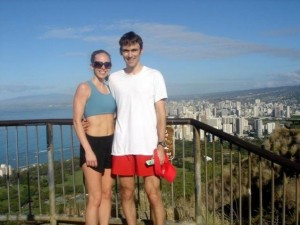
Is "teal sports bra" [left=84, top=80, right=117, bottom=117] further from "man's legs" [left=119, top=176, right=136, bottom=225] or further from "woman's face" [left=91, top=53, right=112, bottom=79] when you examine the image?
"man's legs" [left=119, top=176, right=136, bottom=225]

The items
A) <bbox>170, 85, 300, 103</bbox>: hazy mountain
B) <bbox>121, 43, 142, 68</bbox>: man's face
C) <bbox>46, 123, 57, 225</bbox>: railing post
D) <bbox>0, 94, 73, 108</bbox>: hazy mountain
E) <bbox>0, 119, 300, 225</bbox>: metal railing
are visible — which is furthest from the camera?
<bbox>170, 85, 300, 103</bbox>: hazy mountain

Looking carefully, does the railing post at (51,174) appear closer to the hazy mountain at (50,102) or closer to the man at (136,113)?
the hazy mountain at (50,102)

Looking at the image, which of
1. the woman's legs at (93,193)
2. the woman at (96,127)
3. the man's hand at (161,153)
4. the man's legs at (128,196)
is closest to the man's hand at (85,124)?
the woman at (96,127)

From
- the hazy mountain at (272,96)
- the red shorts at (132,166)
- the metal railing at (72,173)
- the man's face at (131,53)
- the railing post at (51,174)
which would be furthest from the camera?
the hazy mountain at (272,96)

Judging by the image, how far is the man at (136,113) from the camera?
10.8ft

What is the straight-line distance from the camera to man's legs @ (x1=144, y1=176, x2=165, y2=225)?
3.46 metres

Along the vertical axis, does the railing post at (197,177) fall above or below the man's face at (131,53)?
below

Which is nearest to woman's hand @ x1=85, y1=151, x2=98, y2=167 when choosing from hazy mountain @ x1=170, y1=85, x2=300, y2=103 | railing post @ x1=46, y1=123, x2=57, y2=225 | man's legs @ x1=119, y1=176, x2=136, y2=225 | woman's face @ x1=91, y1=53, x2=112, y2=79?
man's legs @ x1=119, y1=176, x2=136, y2=225

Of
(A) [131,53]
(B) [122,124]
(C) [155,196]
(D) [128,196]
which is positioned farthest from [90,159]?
(A) [131,53]

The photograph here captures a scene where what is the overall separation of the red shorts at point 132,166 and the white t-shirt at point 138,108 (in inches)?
2.1

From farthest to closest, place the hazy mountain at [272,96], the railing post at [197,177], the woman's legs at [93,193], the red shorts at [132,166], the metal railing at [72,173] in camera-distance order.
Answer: the hazy mountain at [272,96]
the railing post at [197,177]
the metal railing at [72,173]
the woman's legs at [93,193]
the red shorts at [132,166]

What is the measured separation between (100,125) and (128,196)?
714 millimetres

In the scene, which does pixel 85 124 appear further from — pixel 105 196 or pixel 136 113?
pixel 105 196

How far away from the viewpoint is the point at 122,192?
359 cm
